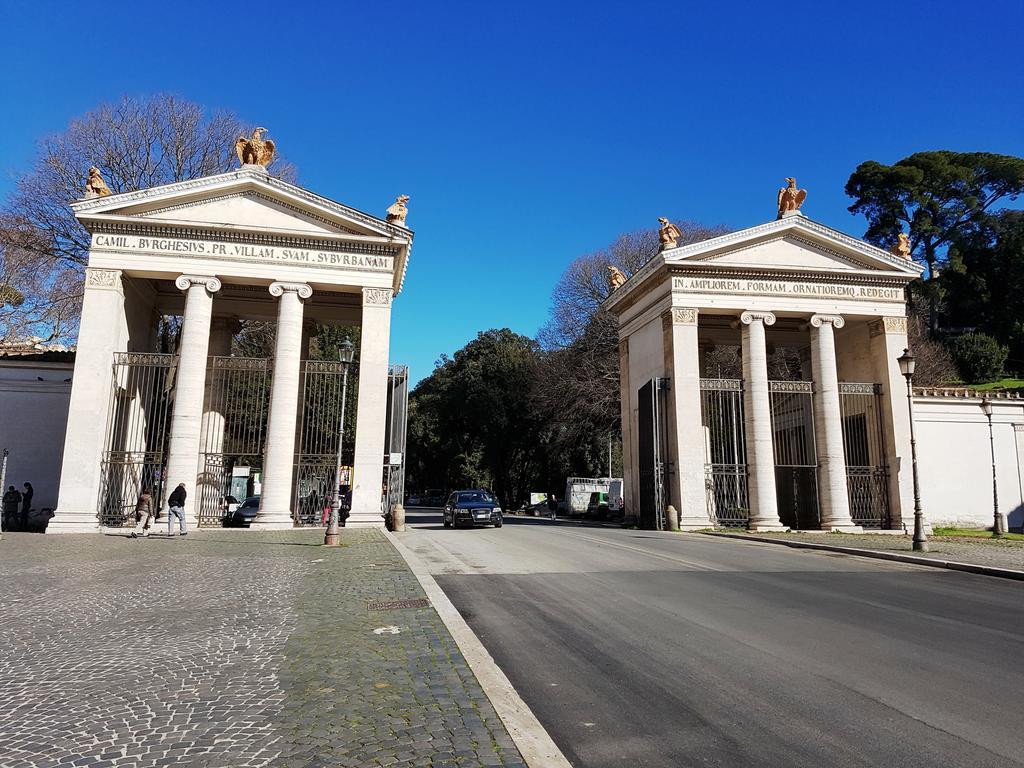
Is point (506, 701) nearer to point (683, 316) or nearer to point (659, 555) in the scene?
point (659, 555)

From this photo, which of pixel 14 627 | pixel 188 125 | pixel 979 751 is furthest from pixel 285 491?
pixel 979 751

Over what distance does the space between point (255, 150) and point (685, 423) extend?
60.1 ft

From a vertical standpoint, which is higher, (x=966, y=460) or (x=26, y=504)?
(x=966, y=460)

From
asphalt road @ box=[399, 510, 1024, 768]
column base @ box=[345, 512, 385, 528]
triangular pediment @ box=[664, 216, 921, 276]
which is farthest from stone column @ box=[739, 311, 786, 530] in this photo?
column base @ box=[345, 512, 385, 528]

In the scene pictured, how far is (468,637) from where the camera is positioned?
6.08 metres

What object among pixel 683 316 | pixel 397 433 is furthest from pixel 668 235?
pixel 397 433

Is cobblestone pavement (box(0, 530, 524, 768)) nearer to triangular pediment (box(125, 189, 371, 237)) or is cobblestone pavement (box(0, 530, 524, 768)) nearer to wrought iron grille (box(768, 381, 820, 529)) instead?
triangular pediment (box(125, 189, 371, 237))

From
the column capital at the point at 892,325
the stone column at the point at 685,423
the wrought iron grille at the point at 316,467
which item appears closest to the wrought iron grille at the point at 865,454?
the column capital at the point at 892,325

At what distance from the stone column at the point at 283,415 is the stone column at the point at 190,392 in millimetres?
2169

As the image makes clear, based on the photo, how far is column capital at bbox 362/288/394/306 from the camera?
22.3 meters

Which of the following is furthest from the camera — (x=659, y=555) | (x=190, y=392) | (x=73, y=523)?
(x=190, y=392)

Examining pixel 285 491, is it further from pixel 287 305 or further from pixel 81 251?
pixel 81 251

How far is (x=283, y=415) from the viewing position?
828 inches

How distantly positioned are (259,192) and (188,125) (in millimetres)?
9479
